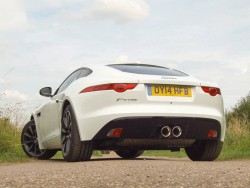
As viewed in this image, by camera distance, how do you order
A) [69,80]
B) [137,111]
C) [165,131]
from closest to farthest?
[137,111]
[165,131]
[69,80]

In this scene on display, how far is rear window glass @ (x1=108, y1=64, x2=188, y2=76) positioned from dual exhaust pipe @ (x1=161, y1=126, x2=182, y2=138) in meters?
0.82

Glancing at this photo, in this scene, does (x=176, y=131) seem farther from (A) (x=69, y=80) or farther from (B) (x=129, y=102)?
(A) (x=69, y=80)

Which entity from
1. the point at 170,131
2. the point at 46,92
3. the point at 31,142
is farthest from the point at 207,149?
the point at 31,142

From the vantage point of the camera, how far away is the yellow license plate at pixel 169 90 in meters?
6.69

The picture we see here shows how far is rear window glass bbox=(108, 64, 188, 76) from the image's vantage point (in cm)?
704

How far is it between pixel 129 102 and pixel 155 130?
0.50m

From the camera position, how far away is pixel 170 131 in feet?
22.0

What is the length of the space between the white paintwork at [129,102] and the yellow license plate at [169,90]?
6 centimetres

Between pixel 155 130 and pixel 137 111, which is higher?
pixel 137 111

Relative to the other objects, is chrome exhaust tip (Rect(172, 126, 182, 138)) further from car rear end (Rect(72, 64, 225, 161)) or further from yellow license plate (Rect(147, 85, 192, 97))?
yellow license plate (Rect(147, 85, 192, 97))

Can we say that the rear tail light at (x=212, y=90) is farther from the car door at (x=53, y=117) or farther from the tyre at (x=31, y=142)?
the tyre at (x=31, y=142)

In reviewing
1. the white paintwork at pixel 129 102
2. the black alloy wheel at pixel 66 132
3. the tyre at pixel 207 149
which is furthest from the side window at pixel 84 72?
the tyre at pixel 207 149

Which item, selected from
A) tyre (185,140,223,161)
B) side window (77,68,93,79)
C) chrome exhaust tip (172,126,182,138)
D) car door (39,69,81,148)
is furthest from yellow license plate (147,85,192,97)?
car door (39,69,81,148)

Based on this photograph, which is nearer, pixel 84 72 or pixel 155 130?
pixel 155 130
